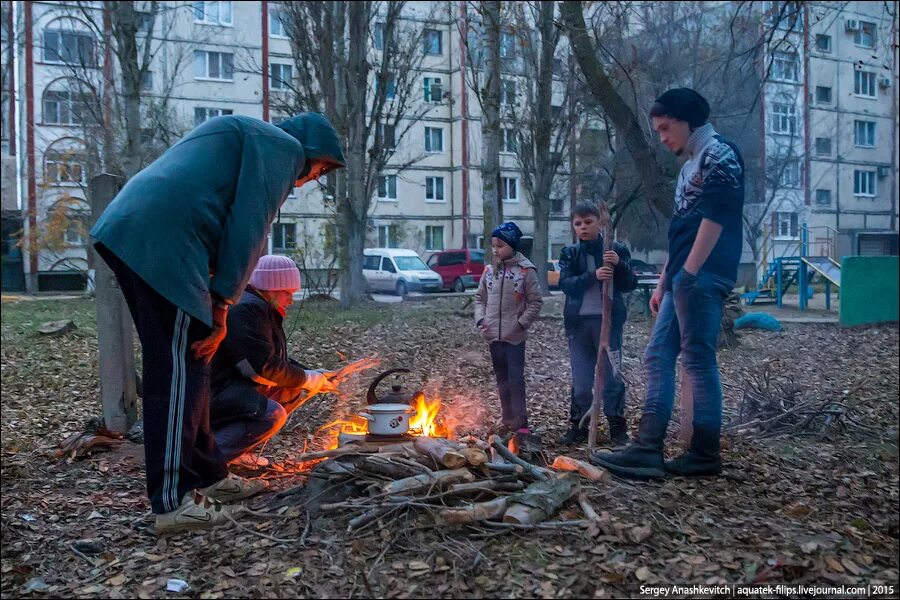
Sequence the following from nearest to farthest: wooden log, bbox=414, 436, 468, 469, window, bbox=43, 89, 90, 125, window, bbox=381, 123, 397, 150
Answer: wooden log, bbox=414, 436, 468, 469 < window, bbox=381, 123, 397, 150 < window, bbox=43, 89, 90, 125

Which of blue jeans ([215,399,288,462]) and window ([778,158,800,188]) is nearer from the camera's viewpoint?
blue jeans ([215,399,288,462])

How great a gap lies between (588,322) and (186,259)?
9.46 feet

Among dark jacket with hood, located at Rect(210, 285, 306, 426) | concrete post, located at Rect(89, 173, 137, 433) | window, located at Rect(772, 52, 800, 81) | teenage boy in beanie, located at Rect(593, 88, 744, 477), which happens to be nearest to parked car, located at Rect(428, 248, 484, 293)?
window, located at Rect(772, 52, 800, 81)

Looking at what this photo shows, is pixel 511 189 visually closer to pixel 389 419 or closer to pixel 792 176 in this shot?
pixel 792 176

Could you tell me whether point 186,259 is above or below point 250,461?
above

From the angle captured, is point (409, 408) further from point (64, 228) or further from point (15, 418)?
point (64, 228)

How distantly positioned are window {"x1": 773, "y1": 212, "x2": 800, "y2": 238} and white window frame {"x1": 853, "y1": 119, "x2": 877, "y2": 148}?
6455 millimetres

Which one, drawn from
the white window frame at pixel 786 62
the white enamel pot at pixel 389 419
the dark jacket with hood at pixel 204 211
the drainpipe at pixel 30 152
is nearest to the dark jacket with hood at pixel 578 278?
the white enamel pot at pixel 389 419

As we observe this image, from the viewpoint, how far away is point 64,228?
29.4m

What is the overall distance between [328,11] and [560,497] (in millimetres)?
14800

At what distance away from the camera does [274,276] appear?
4.73 meters

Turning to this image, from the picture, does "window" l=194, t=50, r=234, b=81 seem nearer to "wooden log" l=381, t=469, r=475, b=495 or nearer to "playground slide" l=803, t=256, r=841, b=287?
"playground slide" l=803, t=256, r=841, b=287

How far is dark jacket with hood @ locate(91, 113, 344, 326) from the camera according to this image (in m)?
3.74

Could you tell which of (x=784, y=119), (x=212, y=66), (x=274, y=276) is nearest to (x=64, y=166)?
(x=212, y=66)
